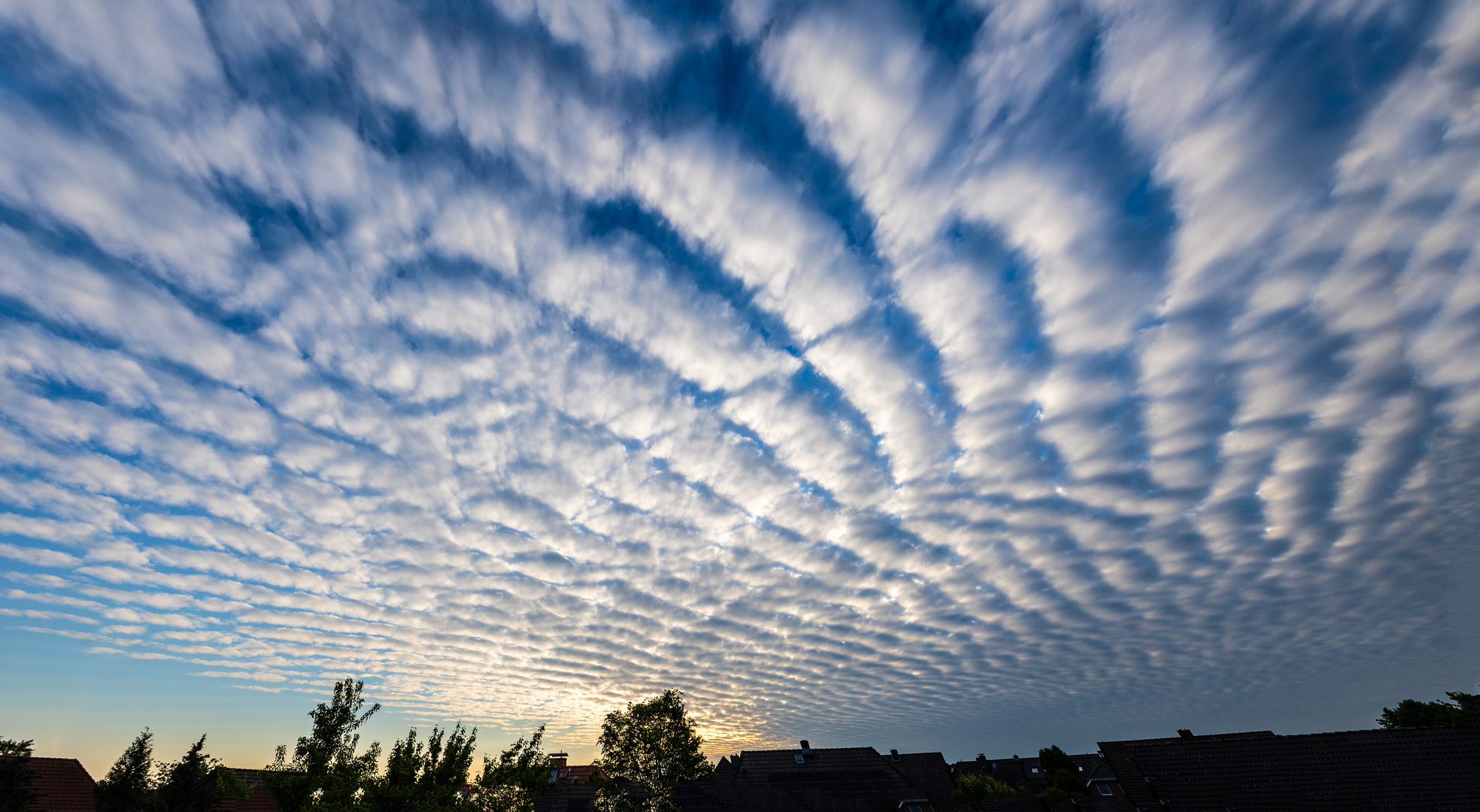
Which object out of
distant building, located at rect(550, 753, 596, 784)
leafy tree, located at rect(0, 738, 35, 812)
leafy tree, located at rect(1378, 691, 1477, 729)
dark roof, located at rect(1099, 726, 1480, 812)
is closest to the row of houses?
dark roof, located at rect(1099, 726, 1480, 812)

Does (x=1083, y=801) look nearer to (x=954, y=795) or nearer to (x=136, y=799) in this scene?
(x=954, y=795)

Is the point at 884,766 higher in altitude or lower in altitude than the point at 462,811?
higher

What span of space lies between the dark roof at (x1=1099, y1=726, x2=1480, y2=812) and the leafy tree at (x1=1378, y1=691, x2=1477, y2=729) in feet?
211

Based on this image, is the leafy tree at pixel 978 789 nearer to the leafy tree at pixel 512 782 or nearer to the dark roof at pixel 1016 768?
the dark roof at pixel 1016 768

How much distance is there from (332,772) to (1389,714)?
149 m

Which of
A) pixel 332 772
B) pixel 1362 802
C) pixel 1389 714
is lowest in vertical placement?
pixel 1362 802

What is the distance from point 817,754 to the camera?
199 feet

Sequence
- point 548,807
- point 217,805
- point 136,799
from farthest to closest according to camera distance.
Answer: point 548,807
point 217,805
point 136,799

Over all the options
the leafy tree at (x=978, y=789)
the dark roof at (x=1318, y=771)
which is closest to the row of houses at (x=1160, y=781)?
the dark roof at (x=1318, y=771)

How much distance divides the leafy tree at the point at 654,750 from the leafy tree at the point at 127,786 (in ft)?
112

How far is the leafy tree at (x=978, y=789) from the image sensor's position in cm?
6184

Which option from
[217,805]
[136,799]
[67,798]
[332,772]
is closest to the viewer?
[136,799]

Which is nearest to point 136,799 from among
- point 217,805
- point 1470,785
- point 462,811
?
point 217,805

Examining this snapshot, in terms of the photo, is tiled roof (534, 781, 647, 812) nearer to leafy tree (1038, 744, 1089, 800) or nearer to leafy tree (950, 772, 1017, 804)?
leafy tree (950, 772, 1017, 804)
